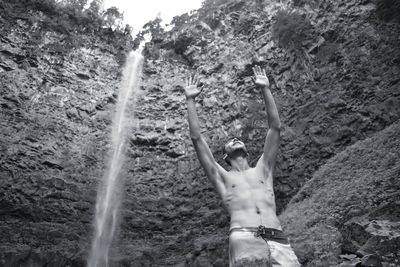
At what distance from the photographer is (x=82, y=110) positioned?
14.8 m

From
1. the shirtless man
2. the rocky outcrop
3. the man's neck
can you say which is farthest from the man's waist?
the rocky outcrop

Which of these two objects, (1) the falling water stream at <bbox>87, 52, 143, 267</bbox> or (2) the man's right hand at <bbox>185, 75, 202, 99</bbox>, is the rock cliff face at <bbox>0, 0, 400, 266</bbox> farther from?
(2) the man's right hand at <bbox>185, 75, 202, 99</bbox>

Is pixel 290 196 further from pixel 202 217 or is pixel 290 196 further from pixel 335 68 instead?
pixel 335 68

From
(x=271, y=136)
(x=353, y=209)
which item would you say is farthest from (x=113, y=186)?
(x=271, y=136)

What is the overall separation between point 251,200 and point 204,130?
11479 mm

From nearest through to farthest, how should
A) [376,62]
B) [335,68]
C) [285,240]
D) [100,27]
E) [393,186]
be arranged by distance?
[285,240]
[393,186]
[376,62]
[335,68]
[100,27]

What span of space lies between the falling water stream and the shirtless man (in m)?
8.57

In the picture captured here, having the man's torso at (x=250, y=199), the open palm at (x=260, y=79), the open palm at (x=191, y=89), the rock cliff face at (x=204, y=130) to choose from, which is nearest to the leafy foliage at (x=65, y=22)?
the rock cliff face at (x=204, y=130)

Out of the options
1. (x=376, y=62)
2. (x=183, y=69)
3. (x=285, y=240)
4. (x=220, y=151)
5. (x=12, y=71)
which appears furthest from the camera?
(x=183, y=69)

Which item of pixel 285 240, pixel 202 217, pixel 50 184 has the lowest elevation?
pixel 285 240

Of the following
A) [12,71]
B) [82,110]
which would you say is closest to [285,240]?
[82,110]

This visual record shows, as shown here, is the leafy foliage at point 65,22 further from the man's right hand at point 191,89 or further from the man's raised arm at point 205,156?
the man's raised arm at point 205,156

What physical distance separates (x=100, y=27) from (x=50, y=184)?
33.7 ft

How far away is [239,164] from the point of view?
132 inches
